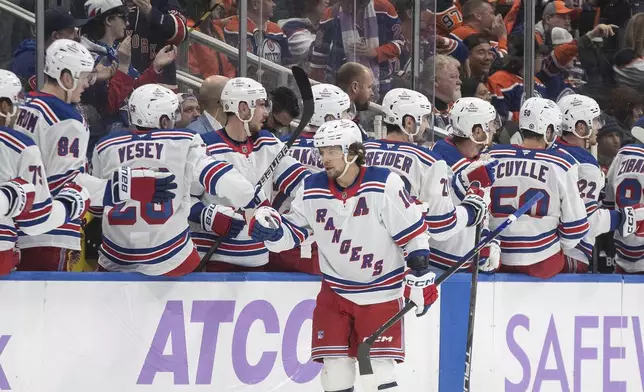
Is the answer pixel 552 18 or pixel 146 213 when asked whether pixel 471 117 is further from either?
pixel 552 18

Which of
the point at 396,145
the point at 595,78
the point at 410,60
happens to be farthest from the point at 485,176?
the point at 595,78

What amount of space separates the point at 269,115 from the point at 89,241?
105 cm

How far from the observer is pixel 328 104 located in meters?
6.27

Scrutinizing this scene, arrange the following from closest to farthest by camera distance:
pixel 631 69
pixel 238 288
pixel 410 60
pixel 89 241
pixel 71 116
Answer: pixel 71 116, pixel 238 288, pixel 89 241, pixel 410 60, pixel 631 69

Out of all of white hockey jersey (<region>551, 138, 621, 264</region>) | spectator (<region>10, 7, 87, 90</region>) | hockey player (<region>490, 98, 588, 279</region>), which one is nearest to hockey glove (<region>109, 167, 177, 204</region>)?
spectator (<region>10, 7, 87, 90</region>)

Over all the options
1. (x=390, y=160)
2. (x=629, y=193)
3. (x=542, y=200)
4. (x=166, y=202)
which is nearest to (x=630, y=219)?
(x=629, y=193)

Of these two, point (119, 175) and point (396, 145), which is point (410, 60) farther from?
point (119, 175)

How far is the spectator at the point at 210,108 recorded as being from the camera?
6.22 meters

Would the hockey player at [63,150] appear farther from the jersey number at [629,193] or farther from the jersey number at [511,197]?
the jersey number at [629,193]

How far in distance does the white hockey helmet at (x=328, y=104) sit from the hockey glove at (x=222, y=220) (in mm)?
756

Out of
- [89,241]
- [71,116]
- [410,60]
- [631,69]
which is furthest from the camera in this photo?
[631,69]

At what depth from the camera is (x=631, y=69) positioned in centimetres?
790

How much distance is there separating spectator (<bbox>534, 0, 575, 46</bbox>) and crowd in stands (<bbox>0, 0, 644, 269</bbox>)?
3 cm

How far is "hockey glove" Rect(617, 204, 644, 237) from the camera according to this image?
255 inches
